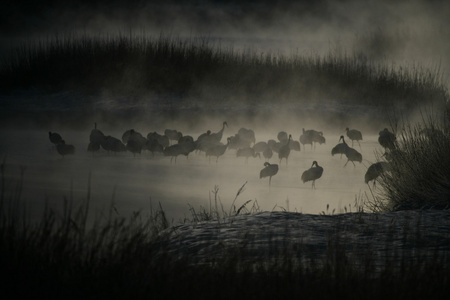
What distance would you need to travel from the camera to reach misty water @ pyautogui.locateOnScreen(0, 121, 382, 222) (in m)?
7.76

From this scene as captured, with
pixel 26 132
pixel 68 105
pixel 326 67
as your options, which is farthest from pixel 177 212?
pixel 326 67

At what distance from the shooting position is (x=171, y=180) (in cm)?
1013

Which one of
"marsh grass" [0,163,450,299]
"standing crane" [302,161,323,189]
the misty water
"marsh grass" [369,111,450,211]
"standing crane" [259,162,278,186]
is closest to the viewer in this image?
"marsh grass" [0,163,450,299]

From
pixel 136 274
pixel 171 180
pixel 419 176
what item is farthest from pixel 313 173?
pixel 136 274

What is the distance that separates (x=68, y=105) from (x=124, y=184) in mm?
12048

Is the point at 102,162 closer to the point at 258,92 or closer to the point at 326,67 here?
the point at 258,92

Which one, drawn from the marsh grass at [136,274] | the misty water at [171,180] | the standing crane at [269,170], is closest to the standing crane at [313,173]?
the misty water at [171,180]

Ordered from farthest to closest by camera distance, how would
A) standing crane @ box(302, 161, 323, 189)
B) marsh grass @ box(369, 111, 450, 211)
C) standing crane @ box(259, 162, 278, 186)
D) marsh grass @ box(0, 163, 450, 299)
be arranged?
standing crane @ box(259, 162, 278, 186)
standing crane @ box(302, 161, 323, 189)
marsh grass @ box(369, 111, 450, 211)
marsh grass @ box(0, 163, 450, 299)

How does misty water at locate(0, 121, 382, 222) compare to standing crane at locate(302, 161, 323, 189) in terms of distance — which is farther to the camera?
standing crane at locate(302, 161, 323, 189)

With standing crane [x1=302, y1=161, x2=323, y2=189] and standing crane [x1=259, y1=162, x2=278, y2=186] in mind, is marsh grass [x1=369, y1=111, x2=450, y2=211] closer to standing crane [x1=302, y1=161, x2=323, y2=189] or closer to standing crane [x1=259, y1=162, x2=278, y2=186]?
standing crane [x1=302, y1=161, x2=323, y2=189]

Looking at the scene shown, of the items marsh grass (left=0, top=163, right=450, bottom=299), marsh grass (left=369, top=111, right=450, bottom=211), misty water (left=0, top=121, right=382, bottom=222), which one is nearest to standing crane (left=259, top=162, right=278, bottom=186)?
misty water (left=0, top=121, right=382, bottom=222)

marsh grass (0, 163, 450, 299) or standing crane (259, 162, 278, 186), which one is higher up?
standing crane (259, 162, 278, 186)

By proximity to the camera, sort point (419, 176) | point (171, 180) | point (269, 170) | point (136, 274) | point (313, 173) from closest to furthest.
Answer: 1. point (136, 274)
2. point (419, 176)
3. point (171, 180)
4. point (313, 173)
5. point (269, 170)

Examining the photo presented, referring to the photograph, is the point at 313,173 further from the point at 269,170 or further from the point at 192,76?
the point at 192,76
